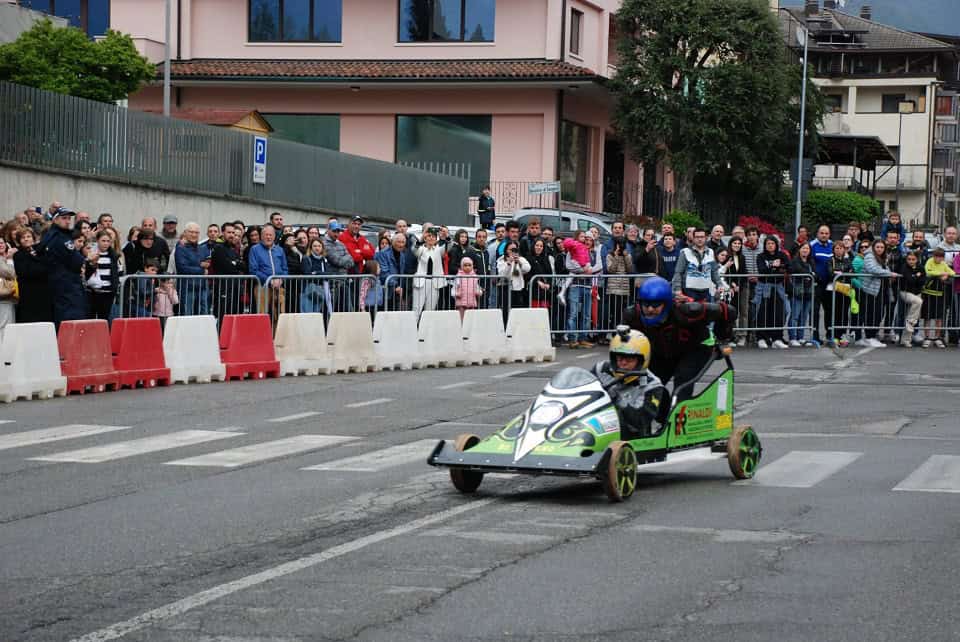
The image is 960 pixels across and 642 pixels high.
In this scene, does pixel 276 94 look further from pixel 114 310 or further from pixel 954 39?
pixel 954 39

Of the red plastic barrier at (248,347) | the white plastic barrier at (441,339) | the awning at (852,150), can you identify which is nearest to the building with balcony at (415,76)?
the awning at (852,150)

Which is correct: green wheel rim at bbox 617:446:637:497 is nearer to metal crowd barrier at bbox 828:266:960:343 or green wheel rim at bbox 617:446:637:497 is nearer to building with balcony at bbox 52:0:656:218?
metal crowd barrier at bbox 828:266:960:343

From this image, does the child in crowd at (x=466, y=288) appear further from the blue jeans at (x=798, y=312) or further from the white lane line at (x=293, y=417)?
the white lane line at (x=293, y=417)

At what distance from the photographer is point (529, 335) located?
79.7 ft

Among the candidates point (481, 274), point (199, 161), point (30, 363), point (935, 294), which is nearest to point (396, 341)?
point (481, 274)

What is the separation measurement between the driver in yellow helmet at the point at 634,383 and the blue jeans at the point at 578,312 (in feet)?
48.2

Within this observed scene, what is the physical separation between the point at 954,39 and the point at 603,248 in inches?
→ 4156

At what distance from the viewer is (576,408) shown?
10883 millimetres

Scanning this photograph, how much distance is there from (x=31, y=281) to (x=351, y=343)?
4.65 m

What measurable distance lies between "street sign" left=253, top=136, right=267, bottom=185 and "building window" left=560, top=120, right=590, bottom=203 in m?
17.0

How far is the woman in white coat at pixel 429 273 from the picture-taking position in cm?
2459

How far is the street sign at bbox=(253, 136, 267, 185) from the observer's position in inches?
1395

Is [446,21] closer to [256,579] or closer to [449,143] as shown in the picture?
[449,143]

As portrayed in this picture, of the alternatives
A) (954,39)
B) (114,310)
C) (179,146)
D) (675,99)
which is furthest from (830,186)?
(114,310)
